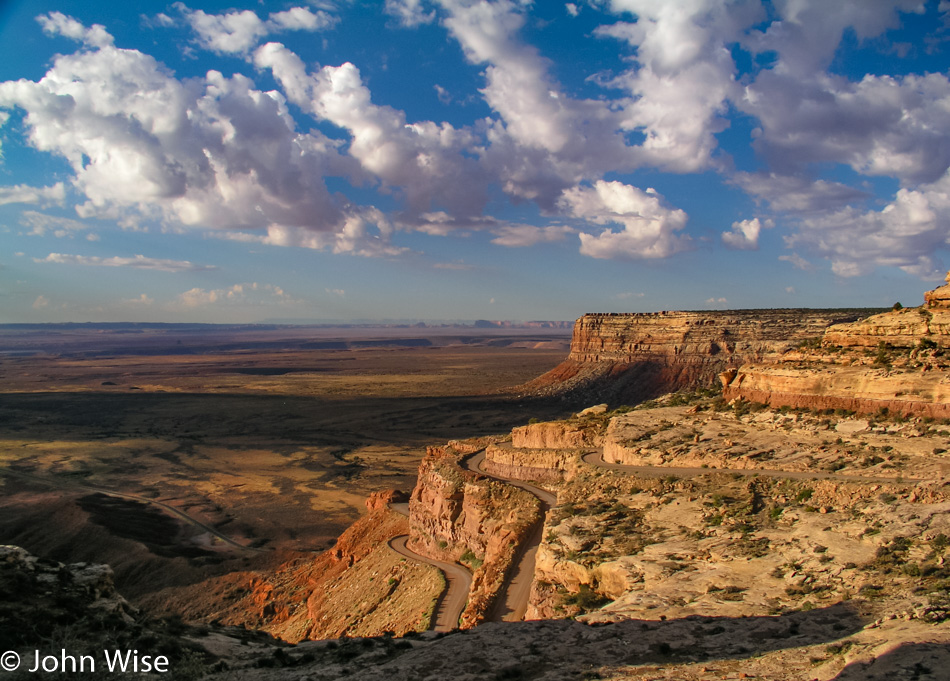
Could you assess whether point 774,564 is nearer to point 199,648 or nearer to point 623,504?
point 623,504

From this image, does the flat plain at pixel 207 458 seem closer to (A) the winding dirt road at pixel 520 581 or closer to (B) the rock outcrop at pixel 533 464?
(B) the rock outcrop at pixel 533 464

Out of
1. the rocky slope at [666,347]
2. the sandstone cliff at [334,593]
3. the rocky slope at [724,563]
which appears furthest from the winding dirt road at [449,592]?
the rocky slope at [666,347]

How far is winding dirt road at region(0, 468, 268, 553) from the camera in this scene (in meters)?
39.6

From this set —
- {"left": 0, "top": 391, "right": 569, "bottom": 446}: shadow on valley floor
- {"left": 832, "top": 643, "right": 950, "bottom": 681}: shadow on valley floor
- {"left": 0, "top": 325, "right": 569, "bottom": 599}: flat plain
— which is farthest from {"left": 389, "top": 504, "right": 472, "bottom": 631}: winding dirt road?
{"left": 0, "top": 391, "right": 569, "bottom": 446}: shadow on valley floor

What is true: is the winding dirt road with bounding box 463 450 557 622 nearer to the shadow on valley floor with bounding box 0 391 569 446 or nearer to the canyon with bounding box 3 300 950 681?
the canyon with bounding box 3 300 950 681

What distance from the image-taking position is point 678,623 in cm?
1345

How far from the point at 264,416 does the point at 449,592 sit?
77274mm

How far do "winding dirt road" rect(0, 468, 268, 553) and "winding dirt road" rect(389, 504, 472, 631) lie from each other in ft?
48.1

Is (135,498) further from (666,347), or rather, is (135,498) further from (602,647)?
(666,347)

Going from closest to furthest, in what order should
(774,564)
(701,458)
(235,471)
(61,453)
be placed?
(774,564), (701,458), (235,471), (61,453)

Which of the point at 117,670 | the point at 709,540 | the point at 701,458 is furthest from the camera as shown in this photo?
the point at 701,458

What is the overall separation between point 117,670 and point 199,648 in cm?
225

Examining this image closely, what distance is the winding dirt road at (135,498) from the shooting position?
39625 millimetres

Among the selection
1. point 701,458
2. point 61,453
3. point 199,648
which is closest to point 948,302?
point 701,458
